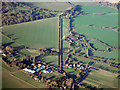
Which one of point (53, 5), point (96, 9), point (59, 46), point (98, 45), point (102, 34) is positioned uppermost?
point (53, 5)

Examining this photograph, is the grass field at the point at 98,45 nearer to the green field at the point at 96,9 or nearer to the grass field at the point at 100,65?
the grass field at the point at 100,65

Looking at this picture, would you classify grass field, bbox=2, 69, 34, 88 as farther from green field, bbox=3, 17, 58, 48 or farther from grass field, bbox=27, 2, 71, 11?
grass field, bbox=27, 2, 71, 11

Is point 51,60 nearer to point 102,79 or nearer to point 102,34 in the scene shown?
point 102,79

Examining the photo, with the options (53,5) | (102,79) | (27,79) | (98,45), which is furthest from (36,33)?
(53,5)

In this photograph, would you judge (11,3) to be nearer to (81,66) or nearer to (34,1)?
(34,1)

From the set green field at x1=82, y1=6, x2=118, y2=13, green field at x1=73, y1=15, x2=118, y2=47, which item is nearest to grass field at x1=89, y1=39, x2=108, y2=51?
green field at x1=73, y1=15, x2=118, y2=47

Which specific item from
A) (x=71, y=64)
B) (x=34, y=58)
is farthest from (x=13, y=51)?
(x=71, y=64)

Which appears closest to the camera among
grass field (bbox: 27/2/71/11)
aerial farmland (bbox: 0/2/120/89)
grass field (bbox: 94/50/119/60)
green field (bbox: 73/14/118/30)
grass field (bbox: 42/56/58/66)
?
aerial farmland (bbox: 0/2/120/89)
